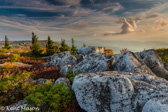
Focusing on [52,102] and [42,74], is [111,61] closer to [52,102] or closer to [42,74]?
[52,102]

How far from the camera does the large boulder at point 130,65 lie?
7.10 m

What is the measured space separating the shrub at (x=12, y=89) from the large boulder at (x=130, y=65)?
7.17 metres

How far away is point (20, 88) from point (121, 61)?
25.5 feet

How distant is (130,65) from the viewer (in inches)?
285

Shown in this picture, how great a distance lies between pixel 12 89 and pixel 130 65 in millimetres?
8386

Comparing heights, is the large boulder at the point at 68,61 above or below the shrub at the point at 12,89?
above

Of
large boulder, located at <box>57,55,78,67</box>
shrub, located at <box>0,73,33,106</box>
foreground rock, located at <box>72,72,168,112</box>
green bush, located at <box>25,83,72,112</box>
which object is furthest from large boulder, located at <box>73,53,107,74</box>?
large boulder, located at <box>57,55,78,67</box>

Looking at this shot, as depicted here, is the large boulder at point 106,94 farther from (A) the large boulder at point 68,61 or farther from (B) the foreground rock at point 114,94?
(A) the large boulder at point 68,61

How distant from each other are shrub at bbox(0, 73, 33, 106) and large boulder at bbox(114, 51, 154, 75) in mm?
7171

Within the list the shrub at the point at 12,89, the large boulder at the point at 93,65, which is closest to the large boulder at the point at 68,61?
the large boulder at the point at 93,65

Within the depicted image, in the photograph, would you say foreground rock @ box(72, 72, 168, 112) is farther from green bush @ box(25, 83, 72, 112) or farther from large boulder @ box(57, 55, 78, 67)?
large boulder @ box(57, 55, 78, 67)

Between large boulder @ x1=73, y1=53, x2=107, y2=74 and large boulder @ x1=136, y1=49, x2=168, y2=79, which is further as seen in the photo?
large boulder @ x1=136, y1=49, x2=168, y2=79

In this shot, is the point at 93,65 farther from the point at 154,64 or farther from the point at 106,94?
the point at 154,64

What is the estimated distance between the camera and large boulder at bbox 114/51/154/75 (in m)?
7.10
